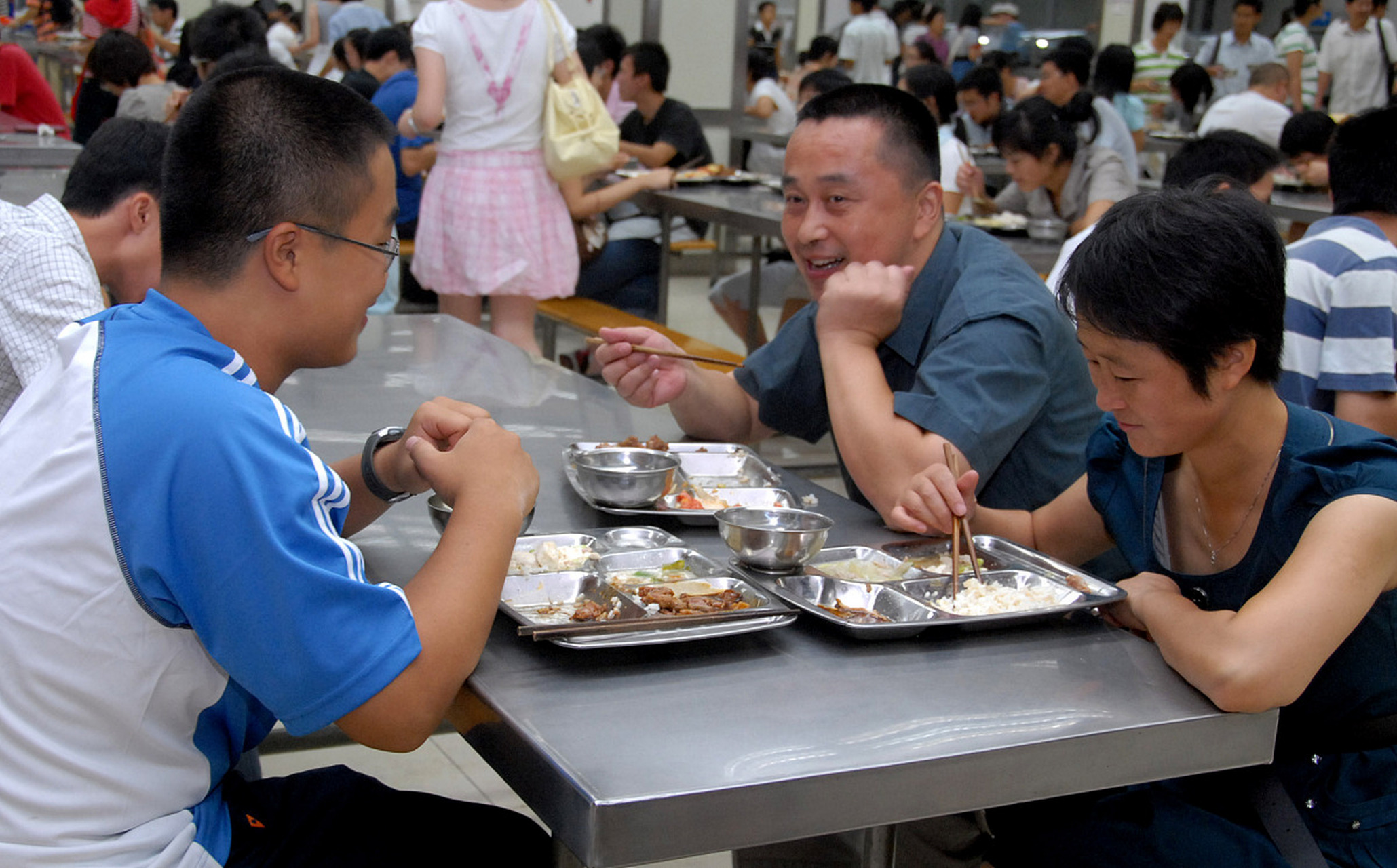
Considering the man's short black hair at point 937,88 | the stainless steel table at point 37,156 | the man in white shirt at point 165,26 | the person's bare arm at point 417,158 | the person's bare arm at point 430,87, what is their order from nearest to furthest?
the person's bare arm at point 430,87
the stainless steel table at point 37,156
the person's bare arm at point 417,158
the man's short black hair at point 937,88
the man in white shirt at point 165,26

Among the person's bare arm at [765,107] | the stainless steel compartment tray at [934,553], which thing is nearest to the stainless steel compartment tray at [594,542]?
the stainless steel compartment tray at [934,553]

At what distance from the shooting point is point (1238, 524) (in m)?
1.61

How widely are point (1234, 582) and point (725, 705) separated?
2.44ft

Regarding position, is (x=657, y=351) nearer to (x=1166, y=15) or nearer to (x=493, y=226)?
(x=493, y=226)

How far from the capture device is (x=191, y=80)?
7.07m

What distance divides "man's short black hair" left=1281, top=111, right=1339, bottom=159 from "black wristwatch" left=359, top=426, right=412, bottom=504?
5.45m

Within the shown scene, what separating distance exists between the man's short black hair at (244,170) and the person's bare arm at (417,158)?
429cm

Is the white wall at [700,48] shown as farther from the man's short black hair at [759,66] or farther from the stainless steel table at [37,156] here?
the stainless steel table at [37,156]

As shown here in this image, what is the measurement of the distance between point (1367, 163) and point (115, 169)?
268 centimetres

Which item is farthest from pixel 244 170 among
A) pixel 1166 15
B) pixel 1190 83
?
pixel 1166 15

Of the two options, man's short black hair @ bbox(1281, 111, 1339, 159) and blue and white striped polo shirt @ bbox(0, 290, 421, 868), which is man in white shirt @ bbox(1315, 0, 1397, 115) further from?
blue and white striped polo shirt @ bbox(0, 290, 421, 868)

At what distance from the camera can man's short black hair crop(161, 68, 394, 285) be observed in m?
1.33

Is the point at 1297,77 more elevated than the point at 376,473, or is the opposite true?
the point at 1297,77

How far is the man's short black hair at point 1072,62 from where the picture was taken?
646cm
